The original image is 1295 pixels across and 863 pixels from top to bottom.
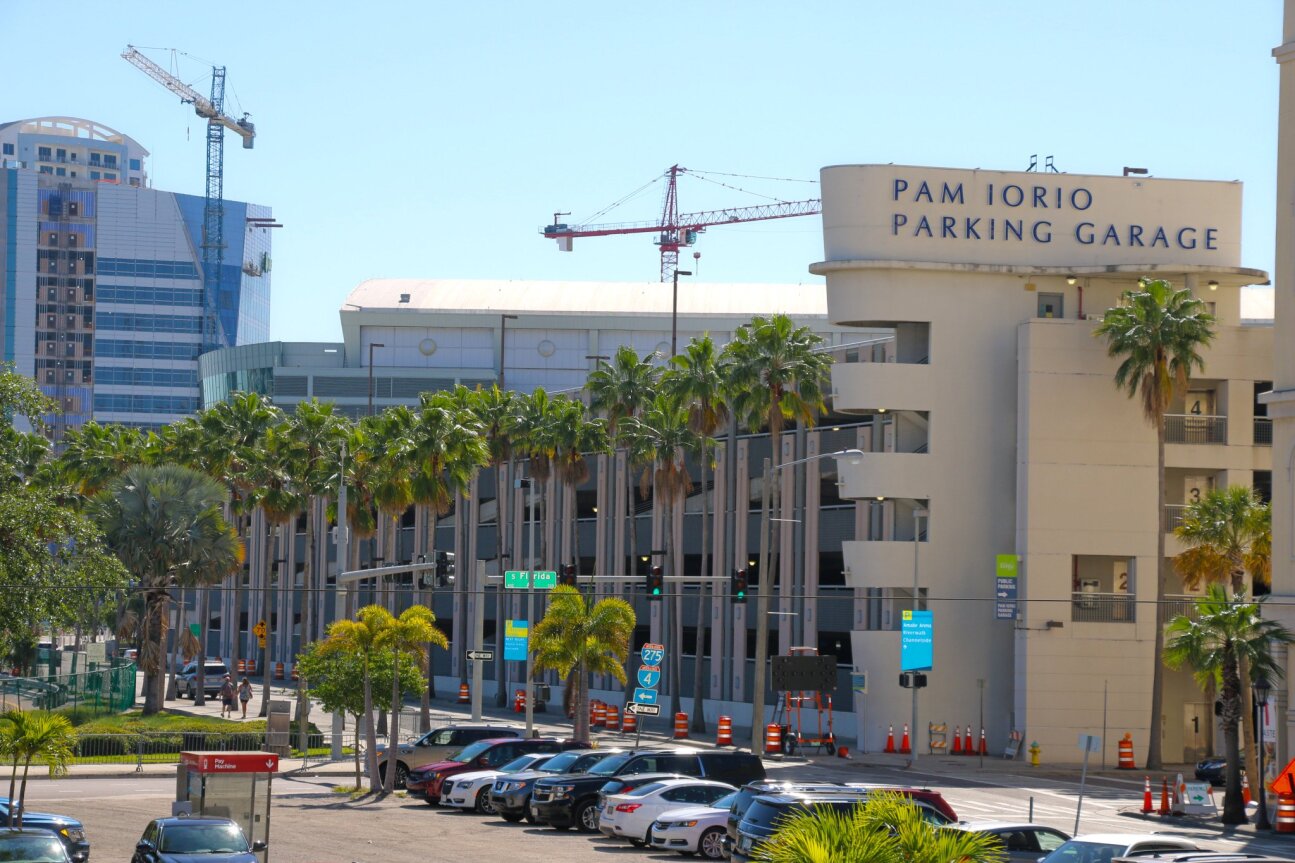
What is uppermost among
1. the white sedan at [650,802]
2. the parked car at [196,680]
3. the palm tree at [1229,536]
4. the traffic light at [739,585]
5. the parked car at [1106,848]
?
the palm tree at [1229,536]

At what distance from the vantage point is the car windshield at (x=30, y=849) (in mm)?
25469

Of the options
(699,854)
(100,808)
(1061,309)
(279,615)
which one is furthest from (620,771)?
(279,615)

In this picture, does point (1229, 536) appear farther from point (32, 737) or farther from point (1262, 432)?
point (32, 737)

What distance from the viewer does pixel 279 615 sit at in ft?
354

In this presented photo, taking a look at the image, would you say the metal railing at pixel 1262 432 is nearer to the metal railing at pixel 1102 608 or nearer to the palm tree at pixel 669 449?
the metal railing at pixel 1102 608

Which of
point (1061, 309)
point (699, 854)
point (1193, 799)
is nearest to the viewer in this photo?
point (699, 854)

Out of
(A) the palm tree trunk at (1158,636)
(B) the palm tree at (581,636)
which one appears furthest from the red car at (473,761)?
(A) the palm tree trunk at (1158,636)

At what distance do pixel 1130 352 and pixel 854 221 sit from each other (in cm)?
1097

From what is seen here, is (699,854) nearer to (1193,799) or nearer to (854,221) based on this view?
(1193,799)

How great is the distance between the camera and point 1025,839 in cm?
2708

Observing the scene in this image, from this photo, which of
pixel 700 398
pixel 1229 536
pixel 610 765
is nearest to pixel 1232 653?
pixel 1229 536

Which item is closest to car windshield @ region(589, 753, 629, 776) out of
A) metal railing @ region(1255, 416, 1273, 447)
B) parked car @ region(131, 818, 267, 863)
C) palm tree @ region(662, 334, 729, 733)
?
parked car @ region(131, 818, 267, 863)

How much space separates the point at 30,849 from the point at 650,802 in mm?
13280

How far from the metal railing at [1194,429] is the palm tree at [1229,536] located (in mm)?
2858
